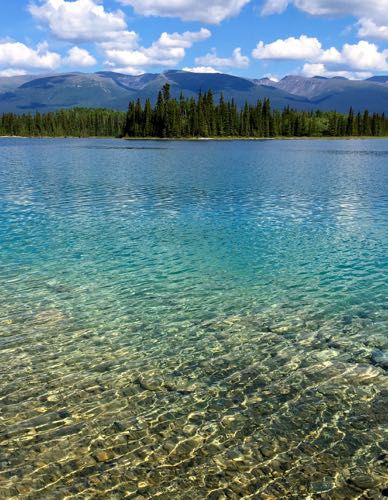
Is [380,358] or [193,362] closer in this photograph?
[193,362]

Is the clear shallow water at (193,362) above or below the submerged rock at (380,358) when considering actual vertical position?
above

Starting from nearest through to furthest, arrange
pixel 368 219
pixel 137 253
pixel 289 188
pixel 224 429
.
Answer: pixel 224 429
pixel 137 253
pixel 368 219
pixel 289 188

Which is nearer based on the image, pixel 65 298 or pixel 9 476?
pixel 9 476

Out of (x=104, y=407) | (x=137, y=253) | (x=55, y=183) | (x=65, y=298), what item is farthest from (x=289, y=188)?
(x=104, y=407)

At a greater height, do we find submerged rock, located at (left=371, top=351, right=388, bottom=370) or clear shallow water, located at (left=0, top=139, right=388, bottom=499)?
clear shallow water, located at (left=0, top=139, right=388, bottom=499)

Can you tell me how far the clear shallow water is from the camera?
10.9 meters

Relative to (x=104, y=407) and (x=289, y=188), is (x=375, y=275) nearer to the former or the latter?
(x=104, y=407)

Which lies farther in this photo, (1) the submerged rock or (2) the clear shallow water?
(1) the submerged rock

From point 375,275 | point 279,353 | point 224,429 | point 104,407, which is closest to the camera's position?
point 224,429

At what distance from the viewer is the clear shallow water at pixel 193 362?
1091cm

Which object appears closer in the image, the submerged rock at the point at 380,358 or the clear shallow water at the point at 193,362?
the clear shallow water at the point at 193,362

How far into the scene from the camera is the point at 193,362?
639 inches

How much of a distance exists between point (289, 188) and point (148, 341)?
53818mm

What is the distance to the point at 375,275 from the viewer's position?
1039 inches
